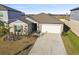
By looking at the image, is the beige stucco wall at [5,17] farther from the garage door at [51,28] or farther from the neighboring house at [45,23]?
the garage door at [51,28]

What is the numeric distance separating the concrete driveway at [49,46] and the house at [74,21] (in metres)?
0.40

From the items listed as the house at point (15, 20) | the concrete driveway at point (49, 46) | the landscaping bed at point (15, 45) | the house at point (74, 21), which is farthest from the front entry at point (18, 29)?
the house at point (74, 21)

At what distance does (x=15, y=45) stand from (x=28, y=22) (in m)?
0.64

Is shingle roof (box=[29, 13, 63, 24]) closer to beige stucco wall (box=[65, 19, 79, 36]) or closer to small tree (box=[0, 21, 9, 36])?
beige stucco wall (box=[65, 19, 79, 36])

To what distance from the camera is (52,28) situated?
598 cm

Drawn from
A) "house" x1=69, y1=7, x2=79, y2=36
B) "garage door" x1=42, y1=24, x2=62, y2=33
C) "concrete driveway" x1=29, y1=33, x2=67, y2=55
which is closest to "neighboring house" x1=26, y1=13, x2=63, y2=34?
"garage door" x1=42, y1=24, x2=62, y2=33

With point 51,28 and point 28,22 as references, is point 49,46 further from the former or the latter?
point 28,22

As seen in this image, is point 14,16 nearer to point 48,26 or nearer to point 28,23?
point 28,23

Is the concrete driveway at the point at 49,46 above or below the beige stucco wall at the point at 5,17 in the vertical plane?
below

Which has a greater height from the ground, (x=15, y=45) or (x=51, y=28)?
(x=51, y=28)

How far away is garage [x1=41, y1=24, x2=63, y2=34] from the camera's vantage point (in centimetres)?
592

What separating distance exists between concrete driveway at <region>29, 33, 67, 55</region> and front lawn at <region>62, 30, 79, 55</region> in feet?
0.35

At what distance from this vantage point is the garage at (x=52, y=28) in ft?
19.4

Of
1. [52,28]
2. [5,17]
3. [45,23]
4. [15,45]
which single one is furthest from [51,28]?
[5,17]
